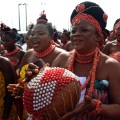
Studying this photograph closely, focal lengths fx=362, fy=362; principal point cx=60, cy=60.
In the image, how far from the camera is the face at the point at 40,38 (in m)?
5.05

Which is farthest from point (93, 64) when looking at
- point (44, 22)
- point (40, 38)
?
point (44, 22)

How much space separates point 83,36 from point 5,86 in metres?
1.29

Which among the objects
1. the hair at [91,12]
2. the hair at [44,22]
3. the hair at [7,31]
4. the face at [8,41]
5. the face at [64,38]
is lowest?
the face at [64,38]

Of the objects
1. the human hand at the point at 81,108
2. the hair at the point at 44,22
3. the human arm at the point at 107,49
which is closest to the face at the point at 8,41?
the human arm at the point at 107,49

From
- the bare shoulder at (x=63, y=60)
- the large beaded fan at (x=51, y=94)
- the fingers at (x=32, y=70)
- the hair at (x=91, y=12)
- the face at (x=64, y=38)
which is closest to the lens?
the large beaded fan at (x=51, y=94)

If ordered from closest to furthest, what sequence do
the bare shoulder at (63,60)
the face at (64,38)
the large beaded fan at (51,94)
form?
the large beaded fan at (51,94), the bare shoulder at (63,60), the face at (64,38)

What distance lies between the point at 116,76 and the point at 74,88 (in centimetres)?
57

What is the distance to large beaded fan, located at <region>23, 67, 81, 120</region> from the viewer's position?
238 centimetres

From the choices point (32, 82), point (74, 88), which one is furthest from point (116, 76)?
point (32, 82)

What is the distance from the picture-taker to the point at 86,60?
314 centimetres

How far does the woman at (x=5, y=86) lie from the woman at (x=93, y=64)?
2.76ft

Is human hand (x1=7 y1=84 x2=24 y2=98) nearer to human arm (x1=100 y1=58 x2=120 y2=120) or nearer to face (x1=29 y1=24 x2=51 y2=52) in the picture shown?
human arm (x1=100 y1=58 x2=120 y2=120)

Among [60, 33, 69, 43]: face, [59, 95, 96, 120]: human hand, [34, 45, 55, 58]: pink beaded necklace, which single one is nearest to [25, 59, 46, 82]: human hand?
[59, 95, 96, 120]: human hand

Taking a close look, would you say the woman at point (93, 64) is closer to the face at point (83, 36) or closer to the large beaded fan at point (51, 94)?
the face at point (83, 36)
